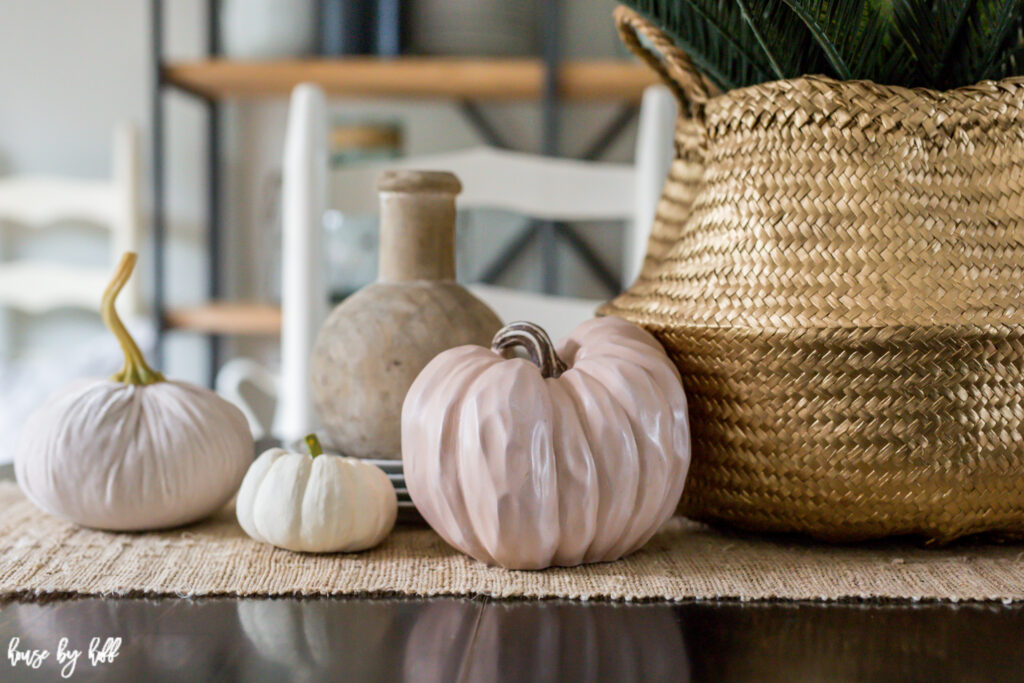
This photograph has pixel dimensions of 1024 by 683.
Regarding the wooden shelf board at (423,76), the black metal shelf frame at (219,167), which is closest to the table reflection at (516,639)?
the black metal shelf frame at (219,167)

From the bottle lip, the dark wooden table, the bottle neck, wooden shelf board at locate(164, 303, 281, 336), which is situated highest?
the bottle lip

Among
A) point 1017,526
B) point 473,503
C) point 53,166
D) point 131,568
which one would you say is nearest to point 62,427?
point 131,568

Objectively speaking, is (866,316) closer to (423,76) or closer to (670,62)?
(670,62)

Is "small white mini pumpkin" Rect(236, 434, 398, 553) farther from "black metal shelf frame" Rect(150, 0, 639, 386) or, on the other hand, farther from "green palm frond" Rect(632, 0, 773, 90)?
"black metal shelf frame" Rect(150, 0, 639, 386)

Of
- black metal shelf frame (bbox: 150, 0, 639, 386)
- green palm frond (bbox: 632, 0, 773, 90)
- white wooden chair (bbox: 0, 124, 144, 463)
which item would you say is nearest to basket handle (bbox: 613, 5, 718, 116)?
green palm frond (bbox: 632, 0, 773, 90)

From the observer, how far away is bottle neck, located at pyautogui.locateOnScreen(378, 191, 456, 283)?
53cm

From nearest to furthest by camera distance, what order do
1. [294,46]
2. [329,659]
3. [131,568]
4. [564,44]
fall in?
[329,659] < [131,568] < [294,46] < [564,44]

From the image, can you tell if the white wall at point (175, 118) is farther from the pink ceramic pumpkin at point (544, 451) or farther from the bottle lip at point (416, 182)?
the pink ceramic pumpkin at point (544, 451)

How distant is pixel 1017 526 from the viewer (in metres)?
0.47

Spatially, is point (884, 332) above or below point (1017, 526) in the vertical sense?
above

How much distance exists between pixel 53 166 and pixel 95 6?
0.44 m

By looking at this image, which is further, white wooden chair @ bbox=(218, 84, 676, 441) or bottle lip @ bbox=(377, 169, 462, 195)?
white wooden chair @ bbox=(218, 84, 676, 441)

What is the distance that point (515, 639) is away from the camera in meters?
0.34

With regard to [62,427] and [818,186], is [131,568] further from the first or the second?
[818,186]
